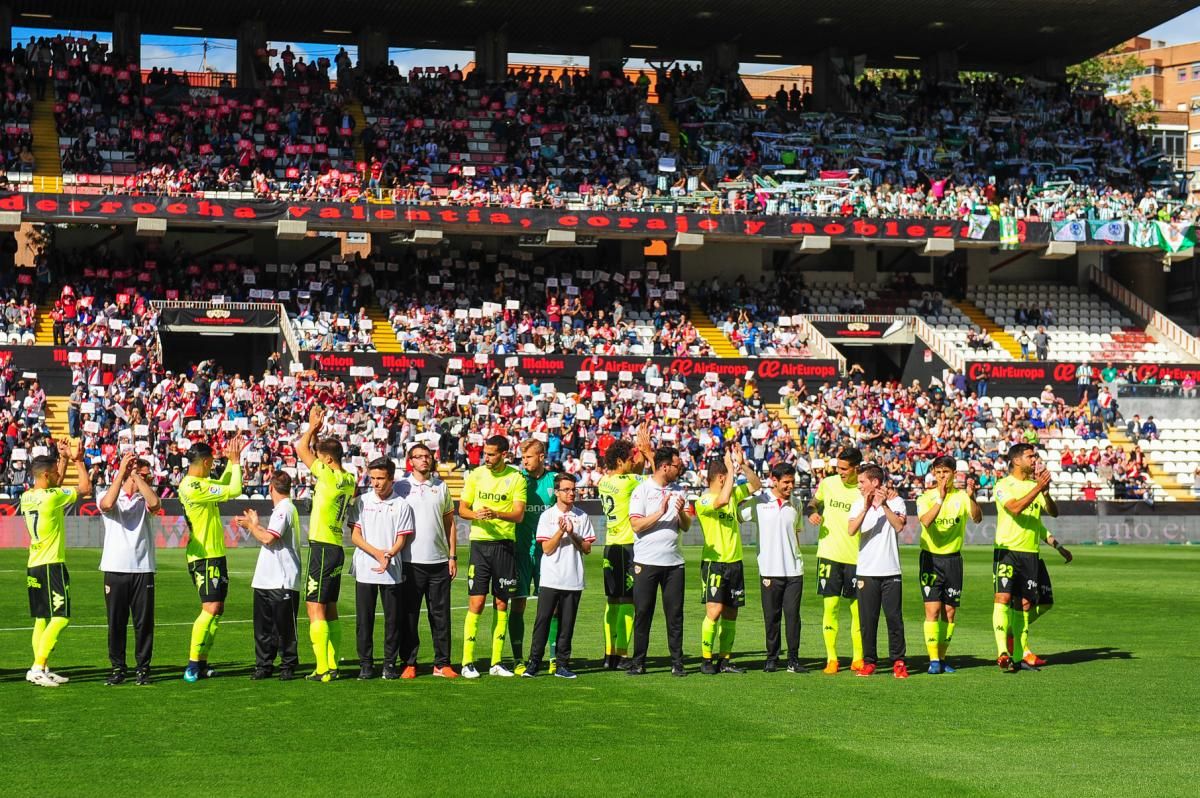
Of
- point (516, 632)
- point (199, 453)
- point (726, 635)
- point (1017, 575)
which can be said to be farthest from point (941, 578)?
point (199, 453)

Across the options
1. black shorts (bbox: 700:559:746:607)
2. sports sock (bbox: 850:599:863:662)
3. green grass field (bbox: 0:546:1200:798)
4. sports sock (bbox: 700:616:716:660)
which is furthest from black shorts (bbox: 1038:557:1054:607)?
sports sock (bbox: 700:616:716:660)

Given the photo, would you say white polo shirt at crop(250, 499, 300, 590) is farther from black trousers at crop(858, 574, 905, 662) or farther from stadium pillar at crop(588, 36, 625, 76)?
stadium pillar at crop(588, 36, 625, 76)

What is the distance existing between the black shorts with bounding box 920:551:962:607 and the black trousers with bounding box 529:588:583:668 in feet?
11.1

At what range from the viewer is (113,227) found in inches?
1893

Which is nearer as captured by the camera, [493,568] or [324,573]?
[324,573]

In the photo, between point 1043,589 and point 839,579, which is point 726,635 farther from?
point 1043,589

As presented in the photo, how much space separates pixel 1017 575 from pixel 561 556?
4.50 m

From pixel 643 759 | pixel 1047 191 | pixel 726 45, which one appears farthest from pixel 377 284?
pixel 643 759

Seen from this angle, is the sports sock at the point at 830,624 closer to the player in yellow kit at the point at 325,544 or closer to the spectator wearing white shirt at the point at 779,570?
the spectator wearing white shirt at the point at 779,570

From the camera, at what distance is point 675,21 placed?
54.7 m

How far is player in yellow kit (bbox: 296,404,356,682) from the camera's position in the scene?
1412 cm

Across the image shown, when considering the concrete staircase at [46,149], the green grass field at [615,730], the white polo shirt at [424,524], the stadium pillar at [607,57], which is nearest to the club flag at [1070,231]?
the stadium pillar at [607,57]

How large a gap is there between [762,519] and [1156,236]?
4174cm

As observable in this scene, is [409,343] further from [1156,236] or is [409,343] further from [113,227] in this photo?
[1156,236]
